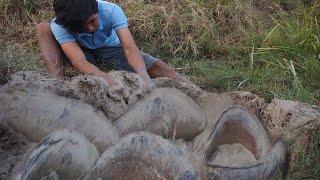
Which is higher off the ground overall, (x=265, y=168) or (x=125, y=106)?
(x=125, y=106)

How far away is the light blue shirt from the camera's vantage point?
328cm

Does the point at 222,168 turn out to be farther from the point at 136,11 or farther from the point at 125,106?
the point at 136,11

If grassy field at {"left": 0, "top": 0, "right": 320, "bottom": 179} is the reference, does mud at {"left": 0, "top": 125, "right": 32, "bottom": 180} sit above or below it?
above

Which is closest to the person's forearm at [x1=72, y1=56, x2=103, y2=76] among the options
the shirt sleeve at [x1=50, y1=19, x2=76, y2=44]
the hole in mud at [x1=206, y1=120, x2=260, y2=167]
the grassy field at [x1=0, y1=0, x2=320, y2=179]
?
the shirt sleeve at [x1=50, y1=19, x2=76, y2=44]

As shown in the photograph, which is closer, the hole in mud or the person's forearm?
the hole in mud

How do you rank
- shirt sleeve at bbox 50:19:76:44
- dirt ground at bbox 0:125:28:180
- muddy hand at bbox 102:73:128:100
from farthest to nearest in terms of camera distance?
shirt sleeve at bbox 50:19:76:44 → muddy hand at bbox 102:73:128:100 → dirt ground at bbox 0:125:28:180

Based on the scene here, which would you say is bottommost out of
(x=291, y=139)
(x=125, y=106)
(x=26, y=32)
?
(x=26, y=32)

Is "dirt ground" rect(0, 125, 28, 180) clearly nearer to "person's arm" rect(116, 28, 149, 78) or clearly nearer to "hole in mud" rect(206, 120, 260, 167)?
"hole in mud" rect(206, 120, 260, 167)

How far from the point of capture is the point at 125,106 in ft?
6.93

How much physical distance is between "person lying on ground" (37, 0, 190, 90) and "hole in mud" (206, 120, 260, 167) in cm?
81

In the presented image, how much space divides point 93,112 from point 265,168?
63cm

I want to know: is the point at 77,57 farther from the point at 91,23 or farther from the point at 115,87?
the point at 115,87

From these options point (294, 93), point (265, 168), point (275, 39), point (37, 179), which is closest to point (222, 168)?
point (265, 168)

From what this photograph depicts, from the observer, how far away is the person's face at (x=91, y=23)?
3.06 m
